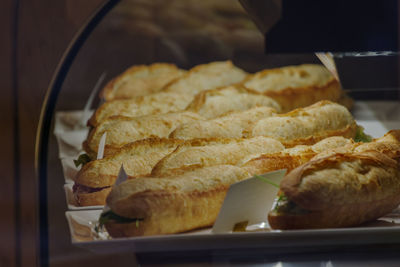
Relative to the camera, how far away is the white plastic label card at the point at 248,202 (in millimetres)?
690

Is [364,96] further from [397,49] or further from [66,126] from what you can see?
[397,49]

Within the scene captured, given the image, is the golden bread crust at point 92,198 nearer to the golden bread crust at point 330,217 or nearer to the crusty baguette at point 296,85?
the golden bread crust at point 330,217

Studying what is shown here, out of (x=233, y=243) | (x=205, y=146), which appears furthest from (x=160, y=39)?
(x=233, y=243)

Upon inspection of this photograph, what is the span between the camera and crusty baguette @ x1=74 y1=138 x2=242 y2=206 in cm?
93

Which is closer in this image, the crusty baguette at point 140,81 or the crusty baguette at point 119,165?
the crusty baguette at point 119,165

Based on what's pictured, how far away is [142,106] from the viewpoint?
1566 millimetres

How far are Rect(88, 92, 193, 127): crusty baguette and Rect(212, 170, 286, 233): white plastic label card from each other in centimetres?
83

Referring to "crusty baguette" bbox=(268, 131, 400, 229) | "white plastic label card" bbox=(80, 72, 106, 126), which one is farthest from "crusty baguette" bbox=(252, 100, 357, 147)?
"white plastic label card" bbox=(80, 72, 106, 126)

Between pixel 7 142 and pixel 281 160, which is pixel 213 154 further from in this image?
pixel 7 142

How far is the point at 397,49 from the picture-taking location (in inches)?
28.0

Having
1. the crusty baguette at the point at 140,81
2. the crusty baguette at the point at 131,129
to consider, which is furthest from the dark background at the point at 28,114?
the crusty baguette at the point at 140,81

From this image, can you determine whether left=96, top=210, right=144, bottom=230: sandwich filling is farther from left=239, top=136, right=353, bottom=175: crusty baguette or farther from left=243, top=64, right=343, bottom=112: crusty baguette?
left=243, top=64, right=343, bottom=112: crusty baguette

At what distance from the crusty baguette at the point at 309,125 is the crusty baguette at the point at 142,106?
416mm

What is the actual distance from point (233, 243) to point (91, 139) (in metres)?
0.69
